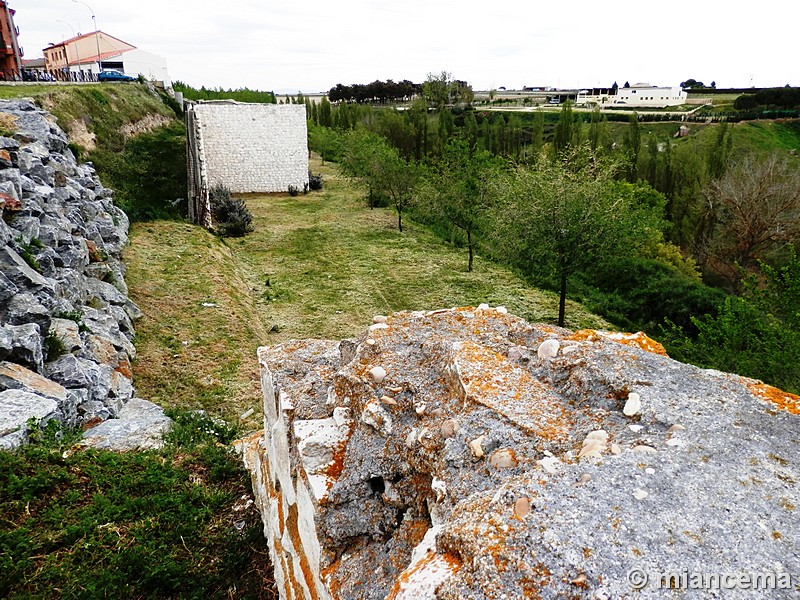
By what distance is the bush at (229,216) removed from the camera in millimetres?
20828

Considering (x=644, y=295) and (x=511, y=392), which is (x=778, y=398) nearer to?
(x=511, y=392)

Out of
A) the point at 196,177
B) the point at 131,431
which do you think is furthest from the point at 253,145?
the point at 131,431

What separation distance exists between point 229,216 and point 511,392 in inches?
801

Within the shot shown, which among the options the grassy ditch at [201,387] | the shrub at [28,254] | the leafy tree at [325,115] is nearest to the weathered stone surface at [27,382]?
the grassy ditch at [201,387]

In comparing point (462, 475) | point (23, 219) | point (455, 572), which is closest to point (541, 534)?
point (455, 572)

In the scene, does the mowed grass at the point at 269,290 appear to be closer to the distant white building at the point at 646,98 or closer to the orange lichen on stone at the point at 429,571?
the orange lichen on stone at the point at 429,571

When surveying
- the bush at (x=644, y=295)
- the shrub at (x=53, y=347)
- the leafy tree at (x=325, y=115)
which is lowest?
the bush at (x=644, y=295)

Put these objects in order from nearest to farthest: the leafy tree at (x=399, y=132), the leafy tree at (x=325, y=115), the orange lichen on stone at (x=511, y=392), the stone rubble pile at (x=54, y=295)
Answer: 1. the orange lichen on stone at (x=511, y=392)
2. the stone rubble pile at (x=54, y=295)
3. the leafy tree at (x=399, y=132)
4. the leafy tree at (x=325, y=115)

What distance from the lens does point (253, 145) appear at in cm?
2809

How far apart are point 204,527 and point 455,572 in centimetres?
380

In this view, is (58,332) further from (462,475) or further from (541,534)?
(541,534)

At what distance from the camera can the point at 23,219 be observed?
8906 mm

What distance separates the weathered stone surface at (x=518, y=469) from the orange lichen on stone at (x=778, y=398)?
0.04ft

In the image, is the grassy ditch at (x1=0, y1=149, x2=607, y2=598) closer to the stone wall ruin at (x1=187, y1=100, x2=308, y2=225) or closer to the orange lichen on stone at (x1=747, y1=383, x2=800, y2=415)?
the orange lichen on stone at (x1=747, y1=383, x2=800, y2=415)
